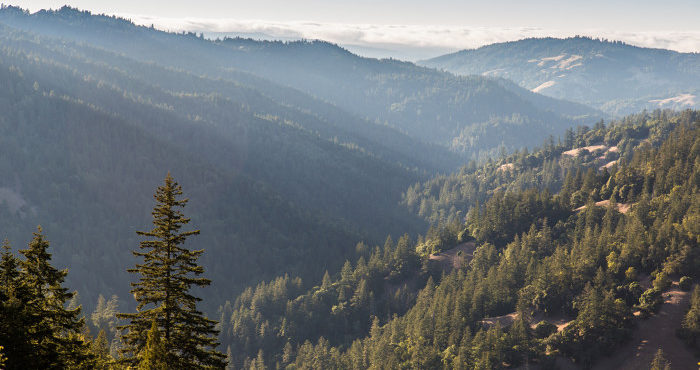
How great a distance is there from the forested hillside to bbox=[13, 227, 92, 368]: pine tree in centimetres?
7766

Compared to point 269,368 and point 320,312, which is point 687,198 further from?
point 269,368

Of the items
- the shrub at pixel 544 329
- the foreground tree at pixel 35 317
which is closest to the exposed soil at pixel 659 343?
the shrub at pixel 544 329

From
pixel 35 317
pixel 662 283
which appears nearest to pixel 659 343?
pixel 662 283

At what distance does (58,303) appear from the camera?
34.7m

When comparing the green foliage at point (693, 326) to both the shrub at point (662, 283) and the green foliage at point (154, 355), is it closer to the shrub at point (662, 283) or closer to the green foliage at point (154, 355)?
the shrub at point (662, 283)

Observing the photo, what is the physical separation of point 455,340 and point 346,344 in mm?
46210

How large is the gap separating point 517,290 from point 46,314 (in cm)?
10942

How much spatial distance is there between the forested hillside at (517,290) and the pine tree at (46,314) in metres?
77.7

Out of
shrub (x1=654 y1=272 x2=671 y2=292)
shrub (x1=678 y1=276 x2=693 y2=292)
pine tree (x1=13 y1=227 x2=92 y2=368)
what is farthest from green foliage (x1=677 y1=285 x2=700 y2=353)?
pine tree (x1=13 y1=227 x2=92 y2=368)

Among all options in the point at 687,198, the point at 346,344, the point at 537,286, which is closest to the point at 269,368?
the point at 346,344

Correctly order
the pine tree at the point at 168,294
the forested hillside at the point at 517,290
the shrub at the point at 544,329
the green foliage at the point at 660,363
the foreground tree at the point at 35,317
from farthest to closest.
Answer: the shrub at the point at 544,329 → the forested hillside at the point at 517,290 → the green foliage at the point at 660,363 → the pine tree at the point at 168,294 → the foreground tree at the point at 35,317

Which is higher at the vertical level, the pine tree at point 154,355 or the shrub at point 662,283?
the pine tree at point 154,355

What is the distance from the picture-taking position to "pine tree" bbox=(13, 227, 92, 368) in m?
30.8

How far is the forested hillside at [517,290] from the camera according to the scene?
3868 inches
